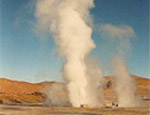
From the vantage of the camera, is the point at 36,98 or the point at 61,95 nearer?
the point at 61,95

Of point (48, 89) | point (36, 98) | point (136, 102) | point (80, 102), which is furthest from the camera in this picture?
point (36, 98)

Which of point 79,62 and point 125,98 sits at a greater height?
point 79,62

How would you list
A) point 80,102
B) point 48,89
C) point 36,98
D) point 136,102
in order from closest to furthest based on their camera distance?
point 80,102 < point 136,102 < point 48,89 < point 36,98

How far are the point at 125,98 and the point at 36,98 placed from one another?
55.3 meters

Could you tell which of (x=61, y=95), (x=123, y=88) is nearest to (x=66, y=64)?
(x=61, y=95)

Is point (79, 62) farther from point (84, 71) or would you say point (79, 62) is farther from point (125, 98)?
point (125, 98)

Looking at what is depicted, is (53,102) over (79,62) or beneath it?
beneath

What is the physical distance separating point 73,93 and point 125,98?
19.8 metres

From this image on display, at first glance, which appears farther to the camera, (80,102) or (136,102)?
(136,102)

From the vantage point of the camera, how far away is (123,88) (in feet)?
296

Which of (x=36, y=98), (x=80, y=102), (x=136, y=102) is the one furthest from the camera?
(x=36, y=98)

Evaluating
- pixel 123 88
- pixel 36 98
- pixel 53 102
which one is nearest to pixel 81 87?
pixel 53 102

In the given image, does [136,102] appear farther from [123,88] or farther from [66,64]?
[66,64]

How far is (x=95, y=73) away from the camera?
87625 millimetres
